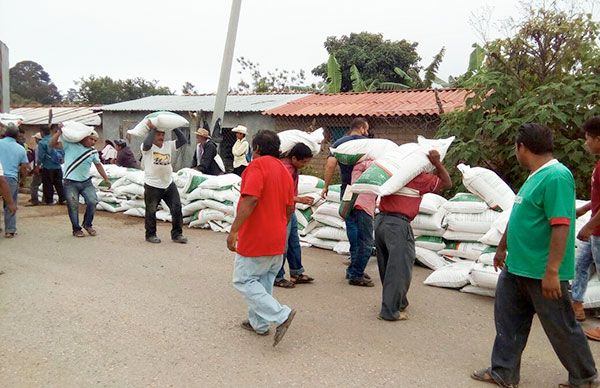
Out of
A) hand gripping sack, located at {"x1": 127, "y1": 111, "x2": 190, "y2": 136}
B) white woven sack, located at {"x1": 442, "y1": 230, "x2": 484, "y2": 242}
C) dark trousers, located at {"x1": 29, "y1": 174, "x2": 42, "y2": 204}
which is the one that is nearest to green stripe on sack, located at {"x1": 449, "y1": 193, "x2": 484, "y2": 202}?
white woven sack, located at {"x1": 442, "y1": 230, "x2": 484, "y2": 242}

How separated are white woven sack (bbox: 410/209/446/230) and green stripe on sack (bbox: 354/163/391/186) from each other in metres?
1.60

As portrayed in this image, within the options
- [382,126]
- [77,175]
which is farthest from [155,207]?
[382,126]

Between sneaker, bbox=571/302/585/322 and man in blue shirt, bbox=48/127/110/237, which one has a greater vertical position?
man in blue shirt, bbox=48/127/110/237

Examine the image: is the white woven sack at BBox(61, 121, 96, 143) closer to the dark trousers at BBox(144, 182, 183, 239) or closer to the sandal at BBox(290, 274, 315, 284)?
the dark trousers at BBox(144, 182, 183, 239)

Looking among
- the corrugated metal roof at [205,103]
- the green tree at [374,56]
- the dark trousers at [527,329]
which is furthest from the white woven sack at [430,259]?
the green tree at [374,56]

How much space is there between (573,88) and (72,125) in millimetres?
6320

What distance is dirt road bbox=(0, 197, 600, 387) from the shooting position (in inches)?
131

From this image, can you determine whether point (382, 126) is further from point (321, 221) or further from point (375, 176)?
point (375, 176)

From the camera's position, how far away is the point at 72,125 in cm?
735

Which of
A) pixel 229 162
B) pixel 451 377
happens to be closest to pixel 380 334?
pixel 451 377

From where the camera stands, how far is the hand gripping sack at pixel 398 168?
429cm

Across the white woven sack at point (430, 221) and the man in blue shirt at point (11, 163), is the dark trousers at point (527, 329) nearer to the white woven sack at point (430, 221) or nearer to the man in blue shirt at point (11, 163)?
the white woven sack at point (430, 221)

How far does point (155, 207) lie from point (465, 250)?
3.92m

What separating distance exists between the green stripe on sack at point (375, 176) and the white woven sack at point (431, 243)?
5.78 ft
